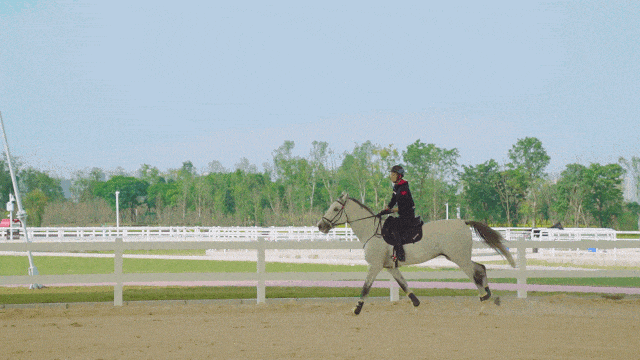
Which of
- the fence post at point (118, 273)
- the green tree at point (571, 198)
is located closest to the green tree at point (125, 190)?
the green tree at point (571, 198)

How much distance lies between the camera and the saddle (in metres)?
9.67

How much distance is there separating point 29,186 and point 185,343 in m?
93.3

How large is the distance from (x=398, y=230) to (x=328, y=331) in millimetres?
1811

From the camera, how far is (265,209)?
78.4 meters

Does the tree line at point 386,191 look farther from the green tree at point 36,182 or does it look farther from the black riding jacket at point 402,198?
the black riding jacket at point 402,198

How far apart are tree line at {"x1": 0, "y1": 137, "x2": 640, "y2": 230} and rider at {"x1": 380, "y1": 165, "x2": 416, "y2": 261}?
160 feet

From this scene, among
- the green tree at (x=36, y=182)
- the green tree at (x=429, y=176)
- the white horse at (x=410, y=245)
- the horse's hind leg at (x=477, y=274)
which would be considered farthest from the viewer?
the green tree at (x=36, y=182)

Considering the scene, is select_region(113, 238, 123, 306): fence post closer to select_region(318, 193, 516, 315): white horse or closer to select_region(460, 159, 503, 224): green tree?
select_region(318, 193, 516, 315): white horse

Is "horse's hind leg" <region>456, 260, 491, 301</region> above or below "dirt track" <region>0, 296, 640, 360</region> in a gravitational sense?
above

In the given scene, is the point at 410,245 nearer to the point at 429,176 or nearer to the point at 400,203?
the point at 400,203

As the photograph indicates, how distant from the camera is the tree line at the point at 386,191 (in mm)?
62875

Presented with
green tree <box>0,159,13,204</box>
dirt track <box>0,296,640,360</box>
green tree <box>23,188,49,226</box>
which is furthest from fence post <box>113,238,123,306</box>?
green tree <box>0,159,13,204</box>

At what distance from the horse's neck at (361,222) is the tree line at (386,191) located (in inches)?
1925

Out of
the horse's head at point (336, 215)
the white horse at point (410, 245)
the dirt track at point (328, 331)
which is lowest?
the dirt track at point (328, 331)
